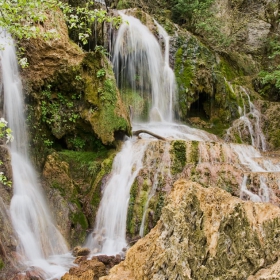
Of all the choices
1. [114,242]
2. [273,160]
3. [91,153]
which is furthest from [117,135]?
[273,160]

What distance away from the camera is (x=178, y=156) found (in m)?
8.31

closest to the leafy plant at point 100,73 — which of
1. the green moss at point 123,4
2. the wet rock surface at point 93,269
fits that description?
the wet rock surface at point 93,269

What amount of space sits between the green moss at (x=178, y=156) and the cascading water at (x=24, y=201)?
3177 millimetres

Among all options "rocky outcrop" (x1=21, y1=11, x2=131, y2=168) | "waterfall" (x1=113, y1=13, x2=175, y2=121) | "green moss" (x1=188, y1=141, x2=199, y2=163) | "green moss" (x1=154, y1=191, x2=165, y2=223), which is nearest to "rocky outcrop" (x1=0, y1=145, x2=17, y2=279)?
"rocky outcrop" (x1=21, y1=11, x2=131, y2=168)

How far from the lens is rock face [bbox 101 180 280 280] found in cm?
362

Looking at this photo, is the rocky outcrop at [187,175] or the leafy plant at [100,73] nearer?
the rocky outcrop at [187,175]

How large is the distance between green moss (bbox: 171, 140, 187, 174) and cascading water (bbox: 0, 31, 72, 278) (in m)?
3.18

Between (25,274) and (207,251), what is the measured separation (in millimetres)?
3420

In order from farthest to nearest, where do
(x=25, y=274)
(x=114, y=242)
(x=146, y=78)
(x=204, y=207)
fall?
(x=146, y=78)
(x=114, y=242)
(x=25, y=274)
(x=204, y=207)

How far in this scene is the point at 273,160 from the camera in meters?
8.90

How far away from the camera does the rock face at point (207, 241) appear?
3619 millimetres

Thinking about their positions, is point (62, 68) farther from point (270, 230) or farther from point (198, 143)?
point (270, 230)

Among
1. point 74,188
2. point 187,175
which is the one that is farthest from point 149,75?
point 74,188

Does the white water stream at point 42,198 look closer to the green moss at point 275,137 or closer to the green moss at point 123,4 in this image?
the green moss at point 275,137
